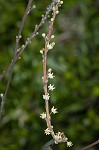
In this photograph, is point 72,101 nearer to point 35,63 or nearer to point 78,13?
point 35,63

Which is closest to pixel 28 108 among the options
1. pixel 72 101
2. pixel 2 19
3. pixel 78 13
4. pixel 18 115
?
pixel 18 115

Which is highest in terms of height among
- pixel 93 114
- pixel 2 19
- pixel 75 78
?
pixel 2 19

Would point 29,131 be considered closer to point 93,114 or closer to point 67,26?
point 93,114

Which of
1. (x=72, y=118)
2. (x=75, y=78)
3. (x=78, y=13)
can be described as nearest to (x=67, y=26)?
(x=78, y=13)

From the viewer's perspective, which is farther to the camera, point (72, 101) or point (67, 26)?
point (67, 26)

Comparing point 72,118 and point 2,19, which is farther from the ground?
point 2,19

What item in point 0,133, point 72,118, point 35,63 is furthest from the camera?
point 72,118

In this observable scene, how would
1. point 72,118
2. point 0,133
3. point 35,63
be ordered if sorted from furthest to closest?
point 72,118 → point 0,133 → point 35,63
